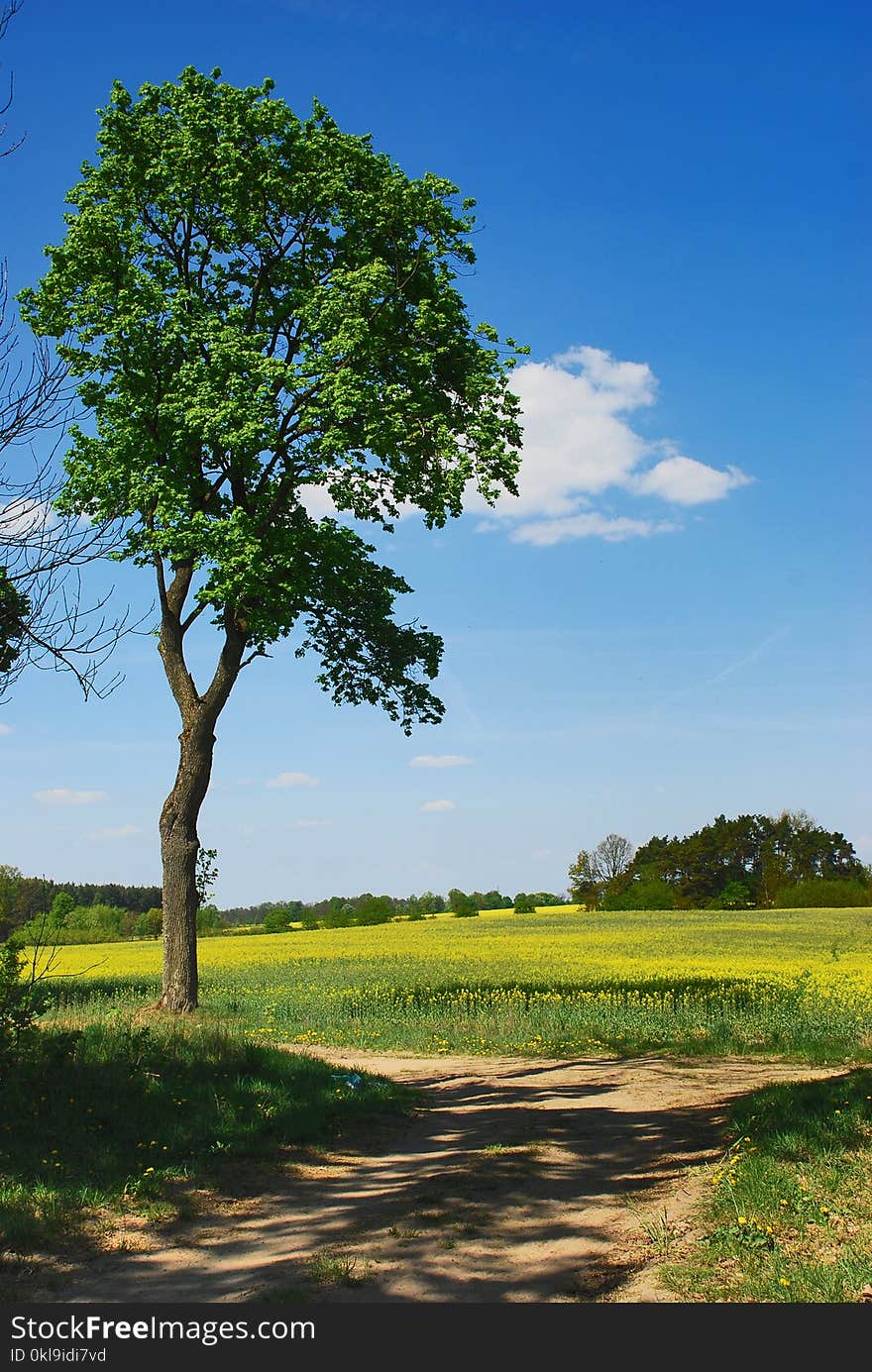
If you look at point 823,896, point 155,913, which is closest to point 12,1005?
point 155,913

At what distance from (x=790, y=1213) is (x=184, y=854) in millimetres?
13454

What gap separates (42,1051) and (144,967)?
101ft

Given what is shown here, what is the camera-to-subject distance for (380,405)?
16.7 meters

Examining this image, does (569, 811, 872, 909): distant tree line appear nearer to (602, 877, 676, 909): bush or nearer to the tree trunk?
(602, 877, 676, 909): bush

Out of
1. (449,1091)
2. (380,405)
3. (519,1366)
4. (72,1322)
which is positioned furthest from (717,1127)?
Result: (380,405)

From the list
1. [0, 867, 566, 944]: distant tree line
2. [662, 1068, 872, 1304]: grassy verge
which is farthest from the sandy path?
[0, 867, 566, 944]: distant tree line

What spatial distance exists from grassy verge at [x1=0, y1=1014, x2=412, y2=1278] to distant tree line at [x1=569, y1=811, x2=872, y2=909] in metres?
91.2

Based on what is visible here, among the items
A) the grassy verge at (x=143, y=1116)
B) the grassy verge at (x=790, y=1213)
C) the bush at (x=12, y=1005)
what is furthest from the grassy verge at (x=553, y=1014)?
the grassy verge at (x=790, y=1213)

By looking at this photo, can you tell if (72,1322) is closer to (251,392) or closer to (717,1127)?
(717,1127)

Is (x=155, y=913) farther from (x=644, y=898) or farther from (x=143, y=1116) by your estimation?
(x=143, y=1116)

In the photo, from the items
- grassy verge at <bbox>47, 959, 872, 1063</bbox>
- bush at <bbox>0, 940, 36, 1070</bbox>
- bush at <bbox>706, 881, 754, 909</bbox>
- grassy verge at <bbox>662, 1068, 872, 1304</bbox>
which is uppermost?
bush at <bbox>0, 940, 36, 1070</bbox>

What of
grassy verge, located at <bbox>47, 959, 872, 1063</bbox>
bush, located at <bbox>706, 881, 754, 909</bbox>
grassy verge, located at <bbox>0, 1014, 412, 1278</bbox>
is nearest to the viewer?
grassy verge, located at <bbox>0, 1014, 412, 1278</bbox>

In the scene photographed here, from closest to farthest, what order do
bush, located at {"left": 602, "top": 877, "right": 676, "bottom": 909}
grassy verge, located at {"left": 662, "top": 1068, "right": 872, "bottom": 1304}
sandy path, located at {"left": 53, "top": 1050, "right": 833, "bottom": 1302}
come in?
grassy verge, located at {"left": 662, "top": 1068, "right": 872, "bottom": 1304} → sandy path, located at {"left": 53, "top": 1050, "right": 833, "bottom": 1302} → bush, located at {"left": 602, "top": 877, "right": 676, "bottom": 909}

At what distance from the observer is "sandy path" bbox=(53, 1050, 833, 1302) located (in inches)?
227
